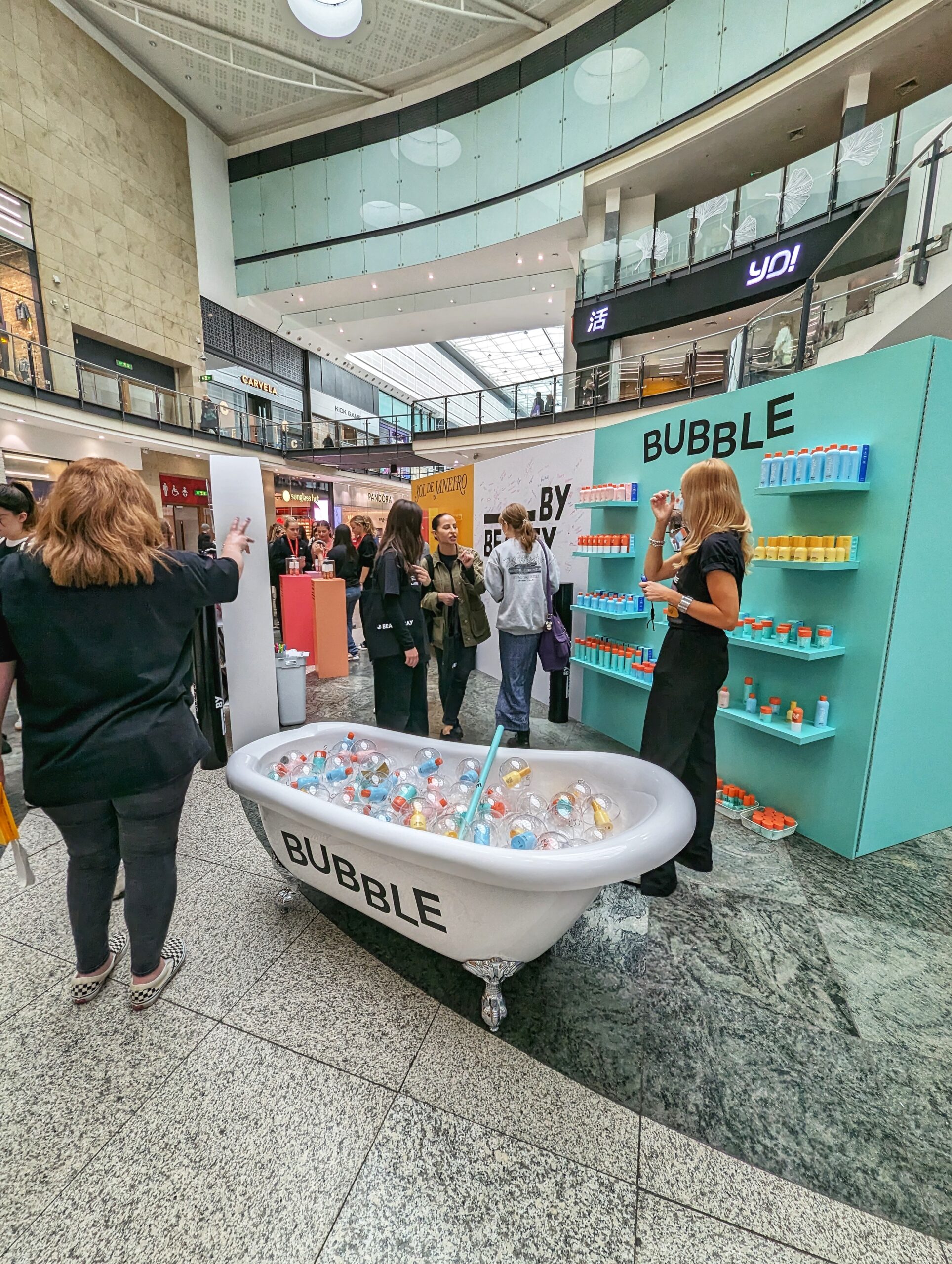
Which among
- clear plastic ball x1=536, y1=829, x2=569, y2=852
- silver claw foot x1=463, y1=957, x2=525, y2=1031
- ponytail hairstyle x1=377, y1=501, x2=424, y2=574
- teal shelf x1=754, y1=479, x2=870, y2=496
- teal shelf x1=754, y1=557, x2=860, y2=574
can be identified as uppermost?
teal shelf x1=754, y1=479, x2=870, y2=496

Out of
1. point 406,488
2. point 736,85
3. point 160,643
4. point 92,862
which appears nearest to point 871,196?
point 736,85

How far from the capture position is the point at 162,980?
1666 mm

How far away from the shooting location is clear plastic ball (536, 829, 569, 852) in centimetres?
143

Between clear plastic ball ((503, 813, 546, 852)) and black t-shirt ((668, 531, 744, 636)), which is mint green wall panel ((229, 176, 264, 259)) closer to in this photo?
black t-shirt ((668, 531, 744, 636))

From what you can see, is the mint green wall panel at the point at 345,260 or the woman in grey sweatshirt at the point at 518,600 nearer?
the woman in grey sweatshirt at the point at 518,600

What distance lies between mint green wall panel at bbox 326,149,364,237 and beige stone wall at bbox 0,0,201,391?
11.9 ft

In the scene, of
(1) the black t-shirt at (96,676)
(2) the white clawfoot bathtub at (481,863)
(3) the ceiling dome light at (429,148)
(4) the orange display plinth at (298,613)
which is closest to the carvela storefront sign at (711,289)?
(3) the ceiling dome light at (429,148)

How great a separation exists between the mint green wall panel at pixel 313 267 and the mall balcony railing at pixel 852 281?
40.8 feet

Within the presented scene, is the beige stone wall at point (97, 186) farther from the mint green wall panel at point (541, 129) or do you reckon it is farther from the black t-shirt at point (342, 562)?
the mint green wall panel at point (541, 129)

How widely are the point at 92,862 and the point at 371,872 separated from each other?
2.65 feet

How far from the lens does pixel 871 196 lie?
253 inches

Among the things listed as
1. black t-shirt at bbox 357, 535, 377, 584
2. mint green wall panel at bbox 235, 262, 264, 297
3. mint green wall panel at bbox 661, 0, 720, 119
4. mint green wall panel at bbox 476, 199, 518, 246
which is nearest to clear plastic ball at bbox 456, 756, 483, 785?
black t-shirt at bbox 357, 535, 377, 584

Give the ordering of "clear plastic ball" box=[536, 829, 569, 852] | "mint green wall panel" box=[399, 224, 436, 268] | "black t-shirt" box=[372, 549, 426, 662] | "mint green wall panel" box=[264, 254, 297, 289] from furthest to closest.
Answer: "mint green wall panel" box=[264, 254, 297, 289] < "mint green wall panel" box=[399, 224, 436, 268] < "black t-shirt" box=[372, 549, 426, 662] < "clear plastic ball" box=[536, 829, 569, 852]

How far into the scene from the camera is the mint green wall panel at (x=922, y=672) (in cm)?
215
